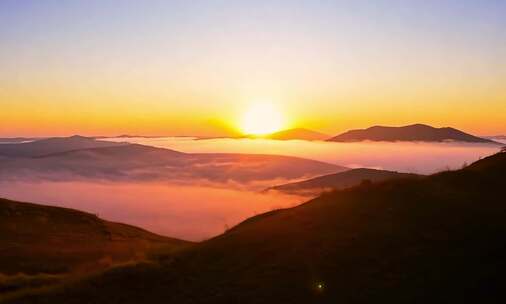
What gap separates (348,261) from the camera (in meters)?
16.2

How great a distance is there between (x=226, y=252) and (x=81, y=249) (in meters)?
24.4

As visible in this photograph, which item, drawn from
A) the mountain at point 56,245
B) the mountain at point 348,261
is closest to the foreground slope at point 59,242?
the mountain at point 56,245

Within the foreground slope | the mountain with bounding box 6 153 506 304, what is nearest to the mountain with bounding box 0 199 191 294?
the foreground slope

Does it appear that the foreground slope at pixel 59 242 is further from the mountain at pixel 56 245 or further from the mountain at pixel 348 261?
the mountain at pixel 348 261

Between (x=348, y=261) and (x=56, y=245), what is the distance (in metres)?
31.3

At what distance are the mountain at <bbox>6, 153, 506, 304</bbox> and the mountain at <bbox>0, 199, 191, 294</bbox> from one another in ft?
11.8

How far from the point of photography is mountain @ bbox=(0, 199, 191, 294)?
23453 mm

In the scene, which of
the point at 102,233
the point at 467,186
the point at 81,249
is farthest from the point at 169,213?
the point at 467,186

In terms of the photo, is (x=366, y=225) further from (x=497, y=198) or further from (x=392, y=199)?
(x=497, y=198)

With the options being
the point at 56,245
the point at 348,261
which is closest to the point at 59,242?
the point at 56,245

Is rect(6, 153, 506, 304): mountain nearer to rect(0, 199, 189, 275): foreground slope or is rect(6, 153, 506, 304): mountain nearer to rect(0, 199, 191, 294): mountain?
rect(0, 199, 191, 294): mountain

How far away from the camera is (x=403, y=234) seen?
17.7 m

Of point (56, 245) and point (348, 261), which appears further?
point (56, 245)

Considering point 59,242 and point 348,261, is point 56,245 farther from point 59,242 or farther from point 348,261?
point 348,261
